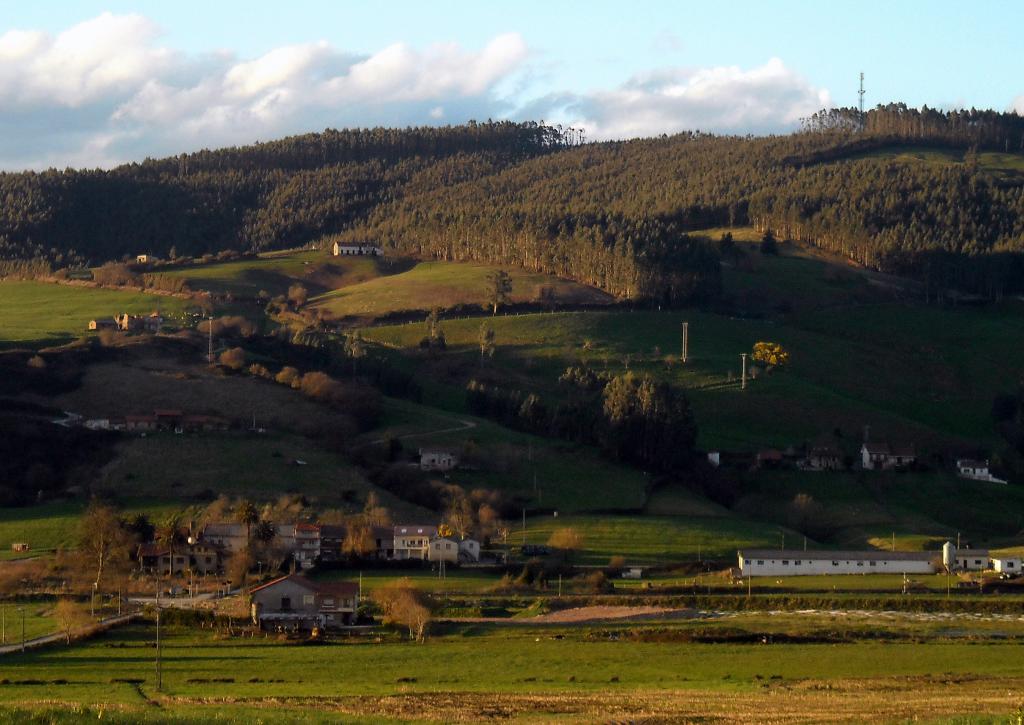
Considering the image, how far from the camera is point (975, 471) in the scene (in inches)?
4151

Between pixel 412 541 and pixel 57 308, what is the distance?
245 ft

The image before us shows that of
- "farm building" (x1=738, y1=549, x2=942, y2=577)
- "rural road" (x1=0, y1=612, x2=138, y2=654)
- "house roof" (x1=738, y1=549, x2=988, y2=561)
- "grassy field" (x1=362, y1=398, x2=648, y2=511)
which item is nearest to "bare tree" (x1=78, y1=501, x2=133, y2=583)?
"rural road" (x1=0, y1=612, x2=138, y2=654)

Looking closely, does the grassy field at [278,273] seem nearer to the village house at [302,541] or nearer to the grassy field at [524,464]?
the grassy field at [524,464]

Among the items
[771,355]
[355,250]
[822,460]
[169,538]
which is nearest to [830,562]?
[822,460]

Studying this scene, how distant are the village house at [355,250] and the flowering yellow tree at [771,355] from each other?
199 ft

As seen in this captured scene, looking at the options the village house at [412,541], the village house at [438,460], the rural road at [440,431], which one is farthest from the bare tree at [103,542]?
Result: the rural road at [440,431]

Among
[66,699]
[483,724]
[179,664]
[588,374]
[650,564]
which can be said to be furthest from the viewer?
[588,374]

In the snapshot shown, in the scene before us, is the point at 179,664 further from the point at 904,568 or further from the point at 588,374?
the point at 588,374

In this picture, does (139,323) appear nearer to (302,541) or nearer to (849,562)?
(302,541)

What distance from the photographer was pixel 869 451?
10625cm

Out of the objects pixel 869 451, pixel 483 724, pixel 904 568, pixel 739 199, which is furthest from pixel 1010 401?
pixel 483 724

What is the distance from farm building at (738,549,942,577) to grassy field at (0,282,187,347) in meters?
65.4

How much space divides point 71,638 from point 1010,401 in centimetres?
8562

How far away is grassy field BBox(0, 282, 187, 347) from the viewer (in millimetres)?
127188
